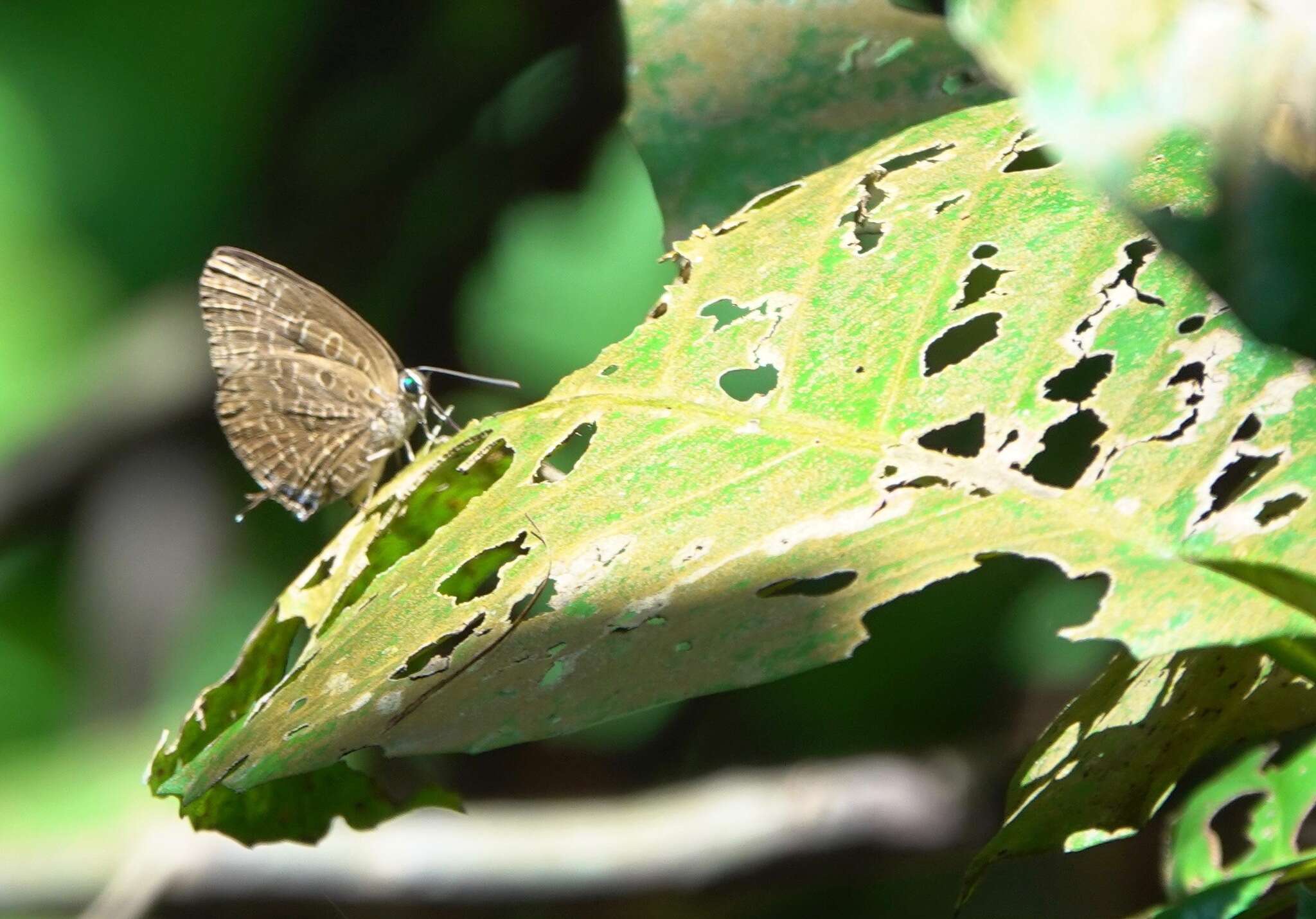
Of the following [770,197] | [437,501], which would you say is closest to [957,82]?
[770,197]

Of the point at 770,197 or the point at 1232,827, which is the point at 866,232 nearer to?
the point at 770,197

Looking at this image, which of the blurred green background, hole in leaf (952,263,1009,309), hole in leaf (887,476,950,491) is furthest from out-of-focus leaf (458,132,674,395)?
hole in leaf (887,476,950,491)

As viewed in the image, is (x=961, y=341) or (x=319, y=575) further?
(x=319, y=575)

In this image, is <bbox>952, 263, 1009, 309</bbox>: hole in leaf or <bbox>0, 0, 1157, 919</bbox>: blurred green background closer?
<bbox>952, 263, 1009, 309</bbox>: hole in leaf

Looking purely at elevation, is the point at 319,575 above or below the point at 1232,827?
above

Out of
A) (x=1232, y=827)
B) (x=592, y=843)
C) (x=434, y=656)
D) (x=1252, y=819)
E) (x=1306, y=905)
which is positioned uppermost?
(x=434, y=656)

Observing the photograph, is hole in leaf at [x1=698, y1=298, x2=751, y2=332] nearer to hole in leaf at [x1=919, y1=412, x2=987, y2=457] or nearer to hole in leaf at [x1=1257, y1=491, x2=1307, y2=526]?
hole in leaf at [x1=919, y1=412, x2=987, y2=457]

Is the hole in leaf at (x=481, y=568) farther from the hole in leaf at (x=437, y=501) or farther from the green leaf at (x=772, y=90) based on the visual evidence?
the green leaf at (x=772, y=90)
